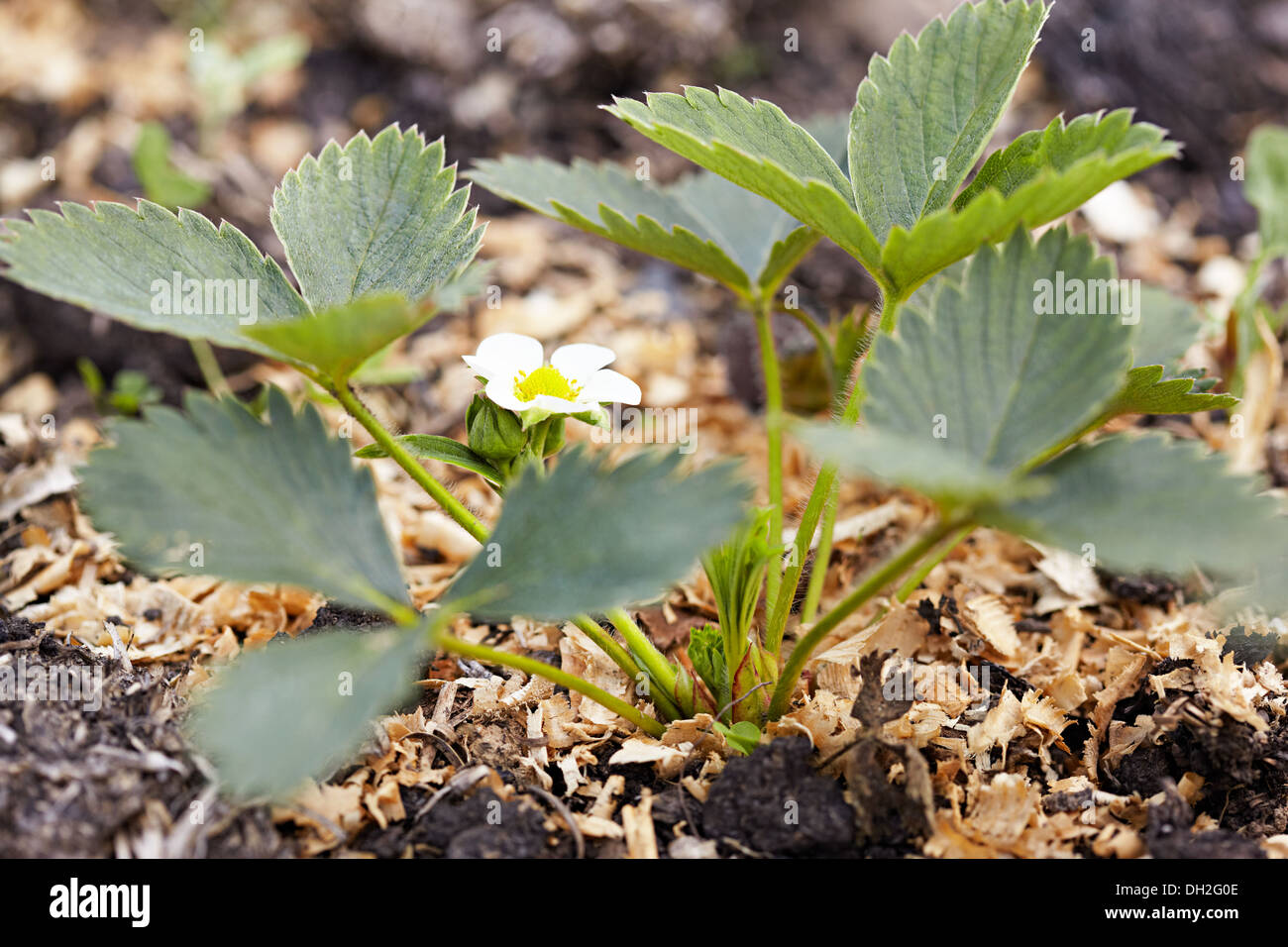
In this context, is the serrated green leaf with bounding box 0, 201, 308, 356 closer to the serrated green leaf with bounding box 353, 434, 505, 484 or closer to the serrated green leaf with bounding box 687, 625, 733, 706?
the serrated green leaf with bounding box 353, 434, 505, 484

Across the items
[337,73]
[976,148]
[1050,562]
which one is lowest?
[1050,562]

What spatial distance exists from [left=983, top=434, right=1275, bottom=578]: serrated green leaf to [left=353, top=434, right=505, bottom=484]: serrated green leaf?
1.81 ft

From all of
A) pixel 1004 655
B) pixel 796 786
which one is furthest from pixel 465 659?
pixel 1004 655

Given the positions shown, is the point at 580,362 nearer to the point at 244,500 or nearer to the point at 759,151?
the point at 759,151

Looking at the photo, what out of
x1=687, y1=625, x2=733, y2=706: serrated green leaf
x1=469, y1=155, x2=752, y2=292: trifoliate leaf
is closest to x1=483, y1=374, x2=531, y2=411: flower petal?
x1=469, y1=155, x2=752, y2=292: trifoliate leaf

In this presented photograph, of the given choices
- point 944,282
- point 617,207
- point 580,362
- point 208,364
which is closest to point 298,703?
point 580,362

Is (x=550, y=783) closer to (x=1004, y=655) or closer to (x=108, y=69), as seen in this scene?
(x=1004, y=655)

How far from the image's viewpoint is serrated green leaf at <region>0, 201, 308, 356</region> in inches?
40.4

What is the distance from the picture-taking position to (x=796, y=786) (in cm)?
110

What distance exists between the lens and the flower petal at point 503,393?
111cm

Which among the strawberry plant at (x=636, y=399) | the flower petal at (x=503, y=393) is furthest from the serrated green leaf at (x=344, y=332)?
the flower petal at (x=503, y=393)

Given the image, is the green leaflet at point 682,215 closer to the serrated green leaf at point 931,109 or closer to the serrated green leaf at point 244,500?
the serrated green leaf at point 931,109

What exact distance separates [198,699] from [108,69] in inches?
85.5

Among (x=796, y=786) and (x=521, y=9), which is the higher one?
(x=521, y=9)
